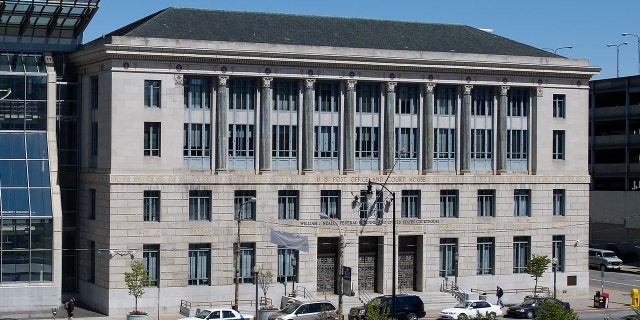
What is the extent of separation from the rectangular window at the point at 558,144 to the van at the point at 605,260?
68.0ft

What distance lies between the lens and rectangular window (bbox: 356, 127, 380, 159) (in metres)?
79.1

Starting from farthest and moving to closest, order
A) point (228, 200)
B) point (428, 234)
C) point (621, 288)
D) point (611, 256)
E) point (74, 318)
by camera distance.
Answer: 1. point (611, 256)
2. point (621, 288)
3. point (428, 234)
4. point (228, 200)
5. point (74, 318)

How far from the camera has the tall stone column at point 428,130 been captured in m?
80.2

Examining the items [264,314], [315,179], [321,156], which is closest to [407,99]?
[321,156]

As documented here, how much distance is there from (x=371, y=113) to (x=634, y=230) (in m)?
41.0

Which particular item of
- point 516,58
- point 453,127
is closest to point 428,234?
point 453,127

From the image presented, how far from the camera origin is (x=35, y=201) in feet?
239

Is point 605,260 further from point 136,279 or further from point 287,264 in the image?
point 136,279

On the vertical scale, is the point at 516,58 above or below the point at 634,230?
above

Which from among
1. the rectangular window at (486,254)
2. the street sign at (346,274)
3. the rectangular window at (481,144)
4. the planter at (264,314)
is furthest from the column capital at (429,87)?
the planter at (264,314)

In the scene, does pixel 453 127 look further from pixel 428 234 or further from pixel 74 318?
pixel 74 318

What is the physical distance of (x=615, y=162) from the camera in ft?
379

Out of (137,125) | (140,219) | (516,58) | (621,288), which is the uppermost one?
(516,58)

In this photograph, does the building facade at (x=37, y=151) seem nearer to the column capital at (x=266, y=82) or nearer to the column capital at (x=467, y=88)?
the column capital at (x=266, y=82)
